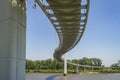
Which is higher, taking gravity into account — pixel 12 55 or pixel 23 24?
pixel 23 24

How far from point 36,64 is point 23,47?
73.6 metres

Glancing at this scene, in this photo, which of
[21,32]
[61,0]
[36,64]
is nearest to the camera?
[21,32]

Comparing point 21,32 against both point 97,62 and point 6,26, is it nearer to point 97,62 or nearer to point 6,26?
point 6,26

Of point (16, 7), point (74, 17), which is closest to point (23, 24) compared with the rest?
point (16, 7)

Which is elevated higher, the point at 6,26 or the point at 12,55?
the point at 6,26

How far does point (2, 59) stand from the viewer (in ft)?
29.7

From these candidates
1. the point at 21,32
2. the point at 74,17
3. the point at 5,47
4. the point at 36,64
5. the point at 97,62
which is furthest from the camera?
the point at 97,62

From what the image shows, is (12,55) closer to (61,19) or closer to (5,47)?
(5,47)

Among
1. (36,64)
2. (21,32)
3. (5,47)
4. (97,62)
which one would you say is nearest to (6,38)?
(5,47)

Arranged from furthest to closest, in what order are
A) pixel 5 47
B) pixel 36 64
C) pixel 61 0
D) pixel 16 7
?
1. pixel 36 64
2. pixel 61 0
3. pixel 16 7
4. pixel 5 47

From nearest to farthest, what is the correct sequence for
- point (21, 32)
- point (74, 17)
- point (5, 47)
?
point (5, 47), point (21, 32), point (74, 17)

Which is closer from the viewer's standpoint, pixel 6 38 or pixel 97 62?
pixel 6 38

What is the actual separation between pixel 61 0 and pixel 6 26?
19.6 ft

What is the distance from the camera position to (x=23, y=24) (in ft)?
34.8
